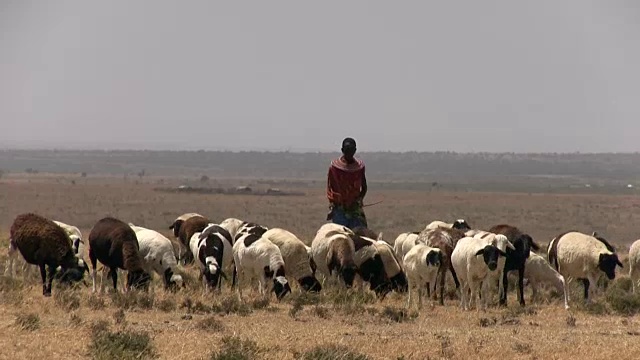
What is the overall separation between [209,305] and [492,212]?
48.4 m

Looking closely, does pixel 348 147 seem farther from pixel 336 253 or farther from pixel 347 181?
pixel 336 253

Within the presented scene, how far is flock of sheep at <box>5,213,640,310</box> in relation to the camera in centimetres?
1805

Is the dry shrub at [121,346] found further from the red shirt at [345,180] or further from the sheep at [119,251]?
the red shirt at [345,180]

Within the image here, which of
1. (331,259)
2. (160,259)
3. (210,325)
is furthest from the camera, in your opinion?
(331,259)

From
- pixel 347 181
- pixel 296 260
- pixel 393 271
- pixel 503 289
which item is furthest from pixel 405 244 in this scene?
pixel 503 289

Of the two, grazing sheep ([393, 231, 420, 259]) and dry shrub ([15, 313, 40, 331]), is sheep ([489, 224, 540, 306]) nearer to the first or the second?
grazing sheep ([393, 231, 420, 259])

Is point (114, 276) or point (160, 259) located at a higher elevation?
point (160, 259)

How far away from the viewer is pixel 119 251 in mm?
18406

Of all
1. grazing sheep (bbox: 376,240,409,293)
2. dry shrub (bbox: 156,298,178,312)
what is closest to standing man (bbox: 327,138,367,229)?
grazing sheep (bbox: 376,240,409,293)

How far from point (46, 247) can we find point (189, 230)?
6.15 m

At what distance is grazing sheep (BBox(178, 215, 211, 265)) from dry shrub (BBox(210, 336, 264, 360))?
35.9ft

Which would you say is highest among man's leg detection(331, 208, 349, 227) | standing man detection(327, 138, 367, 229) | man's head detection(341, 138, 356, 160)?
man's head detection(341, 138, 356, 160)

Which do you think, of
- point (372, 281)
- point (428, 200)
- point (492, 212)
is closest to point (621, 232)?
point (492, 212)

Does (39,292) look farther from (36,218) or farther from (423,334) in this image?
(423,334)
